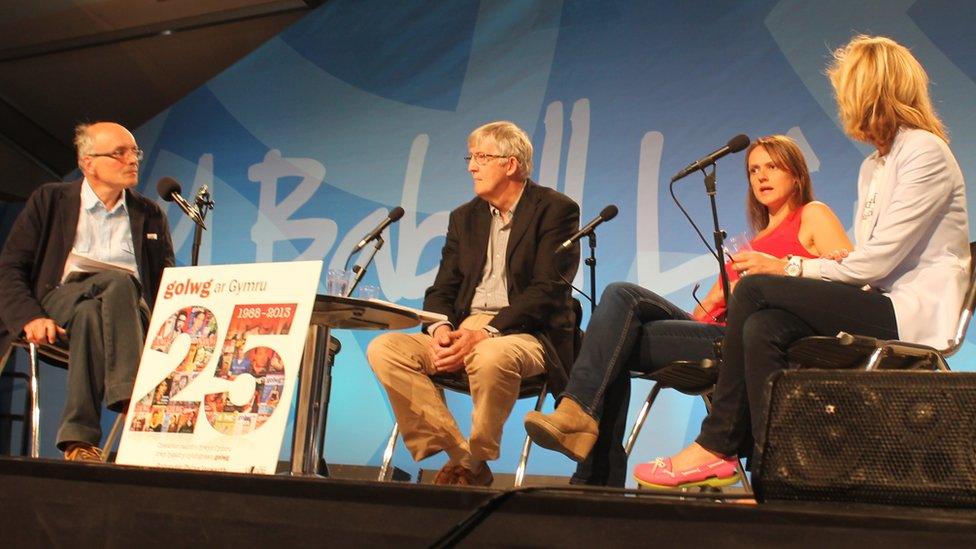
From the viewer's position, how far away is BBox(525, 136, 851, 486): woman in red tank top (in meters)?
2.48

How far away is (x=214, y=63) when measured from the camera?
5645 mm

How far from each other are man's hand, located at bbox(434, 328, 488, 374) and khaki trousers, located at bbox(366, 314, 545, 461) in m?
0.03

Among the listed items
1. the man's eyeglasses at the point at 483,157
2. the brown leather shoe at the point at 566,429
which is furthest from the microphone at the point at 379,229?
the brown leather shoe at the point at 566,429

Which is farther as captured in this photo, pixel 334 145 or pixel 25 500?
pixel 334 145

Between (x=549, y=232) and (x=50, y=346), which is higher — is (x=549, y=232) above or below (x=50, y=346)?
above

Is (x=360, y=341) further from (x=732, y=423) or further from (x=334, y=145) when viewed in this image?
(x=732, y=423)

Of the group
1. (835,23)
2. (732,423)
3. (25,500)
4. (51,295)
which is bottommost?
(25,500)

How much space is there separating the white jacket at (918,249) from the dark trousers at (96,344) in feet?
6.35

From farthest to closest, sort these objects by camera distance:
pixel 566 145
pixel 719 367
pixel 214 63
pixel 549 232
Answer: pixel 214 63 → pixel 566 145 → pixel 549 232 → pixel 719 367

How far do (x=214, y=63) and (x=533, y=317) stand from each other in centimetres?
360

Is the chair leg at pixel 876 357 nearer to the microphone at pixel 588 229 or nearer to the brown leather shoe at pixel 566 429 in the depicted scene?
the brown leather shoe at pixel 566 429

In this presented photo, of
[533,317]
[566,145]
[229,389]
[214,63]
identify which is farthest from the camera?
[214,63]

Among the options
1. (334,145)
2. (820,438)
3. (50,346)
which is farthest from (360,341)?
(820,438)

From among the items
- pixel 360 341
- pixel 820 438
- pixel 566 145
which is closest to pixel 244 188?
pixel 360 341
